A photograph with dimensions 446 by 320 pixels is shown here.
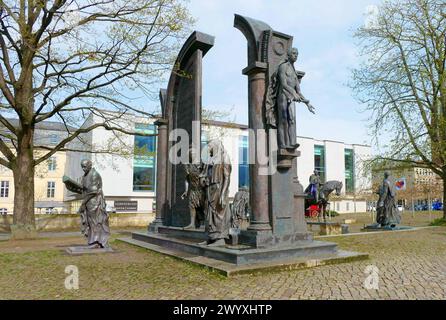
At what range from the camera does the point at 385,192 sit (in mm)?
16734

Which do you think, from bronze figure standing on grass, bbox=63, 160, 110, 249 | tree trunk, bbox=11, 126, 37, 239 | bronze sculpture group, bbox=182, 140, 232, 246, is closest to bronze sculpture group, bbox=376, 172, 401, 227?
bronze sculpture group, bbox=182, 140, 232, 246

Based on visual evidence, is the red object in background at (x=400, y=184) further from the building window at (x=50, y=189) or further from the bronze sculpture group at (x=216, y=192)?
the building window at (x=50, y=189)

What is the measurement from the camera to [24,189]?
46.1ft

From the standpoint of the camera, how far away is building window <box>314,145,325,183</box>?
5481 centimetres

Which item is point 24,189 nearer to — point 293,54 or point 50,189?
point 293,54

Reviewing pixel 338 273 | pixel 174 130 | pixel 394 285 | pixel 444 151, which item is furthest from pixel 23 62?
pixel 444 151

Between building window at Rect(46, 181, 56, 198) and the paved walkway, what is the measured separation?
4817 centimetres

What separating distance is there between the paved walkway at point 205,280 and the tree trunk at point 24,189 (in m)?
5.82

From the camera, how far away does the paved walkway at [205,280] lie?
512 centimetres

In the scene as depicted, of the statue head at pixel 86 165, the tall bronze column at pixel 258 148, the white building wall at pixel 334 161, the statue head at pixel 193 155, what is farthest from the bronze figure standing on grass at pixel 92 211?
the white building wall at pixel 334 161

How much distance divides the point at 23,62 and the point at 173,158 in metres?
7.35

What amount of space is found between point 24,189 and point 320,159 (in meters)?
47.4

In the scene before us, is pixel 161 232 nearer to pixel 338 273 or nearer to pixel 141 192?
pixel 338 273

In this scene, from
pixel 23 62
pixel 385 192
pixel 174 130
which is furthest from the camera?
pixel 385 192
